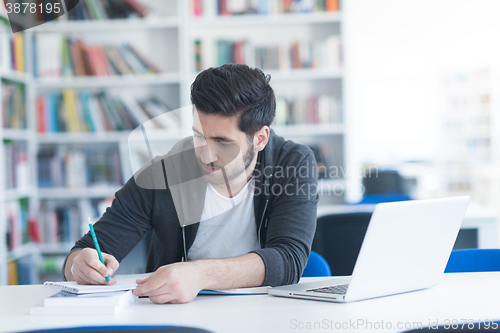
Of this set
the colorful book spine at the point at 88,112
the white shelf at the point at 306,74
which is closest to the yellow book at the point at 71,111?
the colorful book spine at the point at 88,112

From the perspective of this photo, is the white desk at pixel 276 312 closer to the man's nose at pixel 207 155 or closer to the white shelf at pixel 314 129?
the man's nose at pixel 207 155

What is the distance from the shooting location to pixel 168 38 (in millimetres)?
3906

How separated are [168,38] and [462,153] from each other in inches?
198

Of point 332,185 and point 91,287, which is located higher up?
point 91,287

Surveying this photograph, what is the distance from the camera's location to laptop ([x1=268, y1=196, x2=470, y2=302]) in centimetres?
106

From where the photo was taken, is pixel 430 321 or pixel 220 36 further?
pixel 220 36

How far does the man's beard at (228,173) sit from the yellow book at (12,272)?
2261mm

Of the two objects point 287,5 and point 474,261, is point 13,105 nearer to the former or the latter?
point 287,5

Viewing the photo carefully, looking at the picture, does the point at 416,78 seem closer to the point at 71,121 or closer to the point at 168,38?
the point at 168,38

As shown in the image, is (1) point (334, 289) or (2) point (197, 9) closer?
(1) point (334, 289)

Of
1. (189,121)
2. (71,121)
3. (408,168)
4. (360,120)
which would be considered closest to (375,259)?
(189,121)

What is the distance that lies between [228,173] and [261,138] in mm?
156

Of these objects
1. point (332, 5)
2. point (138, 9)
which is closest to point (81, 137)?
point (138, 9)

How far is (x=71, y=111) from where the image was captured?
12.4 ft
